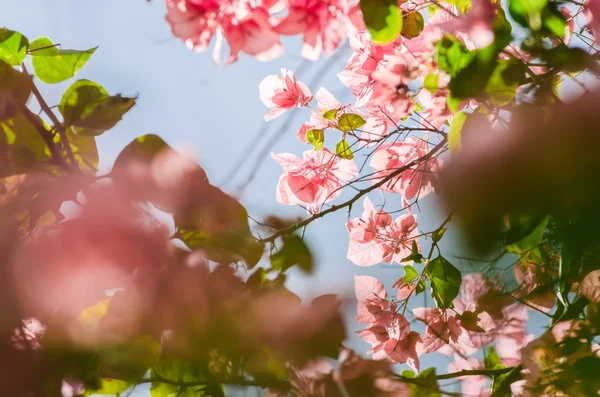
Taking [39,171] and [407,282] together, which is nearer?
[39,171]

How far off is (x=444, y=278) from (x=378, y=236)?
0.40 ft

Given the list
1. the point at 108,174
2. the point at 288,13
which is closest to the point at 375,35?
the point at 288,13

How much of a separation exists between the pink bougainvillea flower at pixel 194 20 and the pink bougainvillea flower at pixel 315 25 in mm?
48

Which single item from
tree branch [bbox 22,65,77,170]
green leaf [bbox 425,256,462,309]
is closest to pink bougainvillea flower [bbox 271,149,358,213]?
green leaf [bbox 425,256,462,309]

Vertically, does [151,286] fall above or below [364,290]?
above

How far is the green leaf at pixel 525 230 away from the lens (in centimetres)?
32

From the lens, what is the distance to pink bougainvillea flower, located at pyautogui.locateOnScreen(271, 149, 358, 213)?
0.50 metres

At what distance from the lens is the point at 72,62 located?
33 centimetres

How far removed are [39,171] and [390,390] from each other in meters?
0.25

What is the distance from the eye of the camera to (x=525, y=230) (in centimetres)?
34

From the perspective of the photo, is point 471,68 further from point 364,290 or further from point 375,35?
point 364,290

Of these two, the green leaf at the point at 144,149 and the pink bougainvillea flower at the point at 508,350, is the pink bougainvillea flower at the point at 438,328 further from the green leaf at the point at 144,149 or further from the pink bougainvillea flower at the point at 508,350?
the green leaf at the point at 144,149

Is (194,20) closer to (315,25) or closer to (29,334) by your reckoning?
(315,25)

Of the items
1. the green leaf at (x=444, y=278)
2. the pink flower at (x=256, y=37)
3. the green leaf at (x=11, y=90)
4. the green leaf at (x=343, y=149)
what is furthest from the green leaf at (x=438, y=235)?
the green leaf at (x=11, y=90)
